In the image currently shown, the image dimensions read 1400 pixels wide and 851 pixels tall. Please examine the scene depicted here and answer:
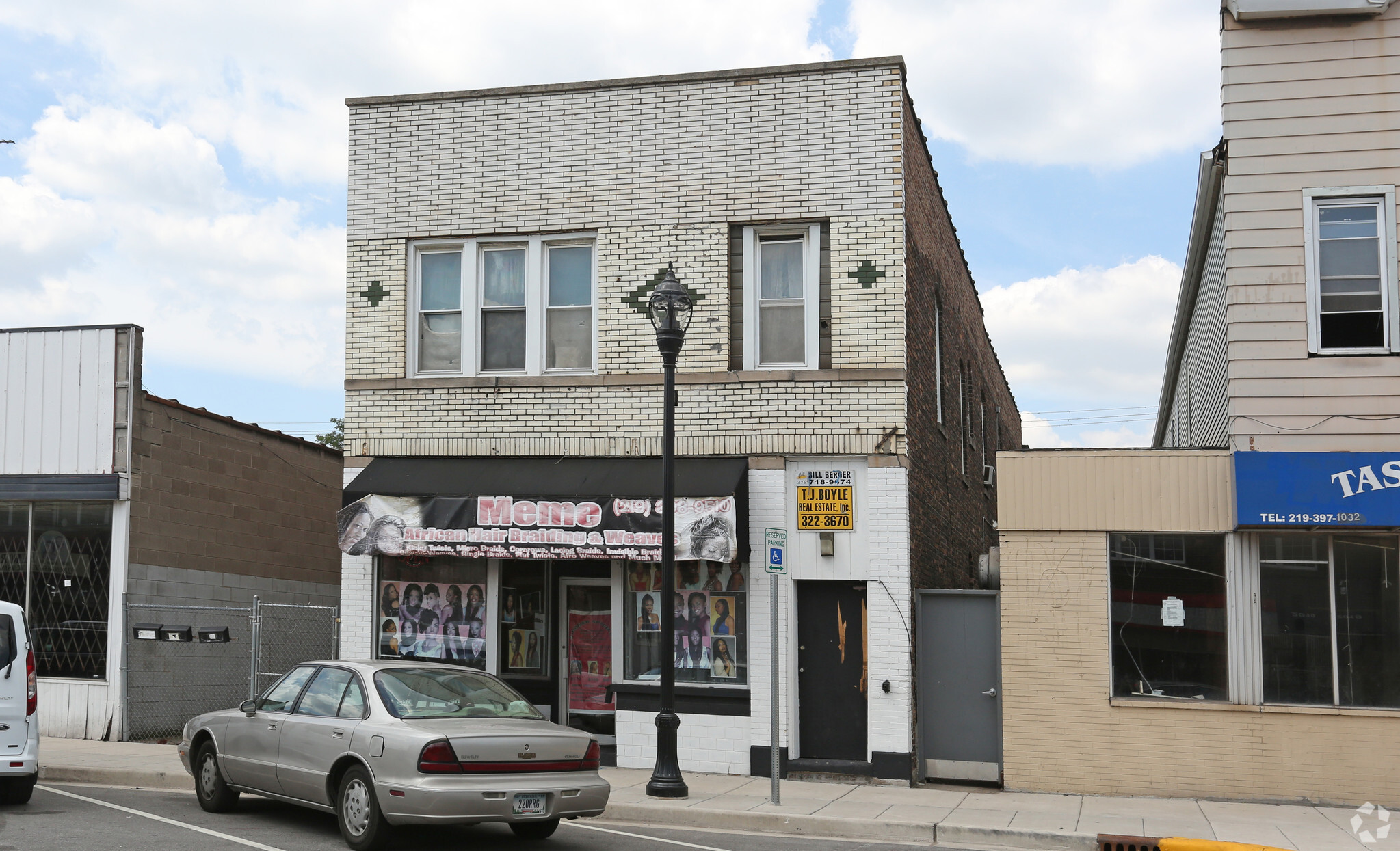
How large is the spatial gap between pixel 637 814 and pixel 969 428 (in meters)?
11.2

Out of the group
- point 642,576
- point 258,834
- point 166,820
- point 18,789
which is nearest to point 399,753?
point 258,834

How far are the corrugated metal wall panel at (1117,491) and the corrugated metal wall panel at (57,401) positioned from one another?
10802mm

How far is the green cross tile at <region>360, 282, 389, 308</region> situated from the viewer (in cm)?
1516

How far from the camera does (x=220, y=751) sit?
34.3ft

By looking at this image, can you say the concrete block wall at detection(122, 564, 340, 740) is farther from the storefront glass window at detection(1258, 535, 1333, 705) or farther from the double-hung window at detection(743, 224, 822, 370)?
the storefront glass window at detection(1258, 535, 1333, 705)

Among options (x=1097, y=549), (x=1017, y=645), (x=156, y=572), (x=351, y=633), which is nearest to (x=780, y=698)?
(x=1017, y=645)

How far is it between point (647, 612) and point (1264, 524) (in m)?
6.42

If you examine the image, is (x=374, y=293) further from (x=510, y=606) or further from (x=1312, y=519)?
(x=1312, y=519)

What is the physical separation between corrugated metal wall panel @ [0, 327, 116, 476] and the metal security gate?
79.7 inches

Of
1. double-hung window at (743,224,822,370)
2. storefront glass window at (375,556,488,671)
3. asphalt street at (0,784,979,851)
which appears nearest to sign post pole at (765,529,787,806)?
asphalt street at (0,784,979,851)

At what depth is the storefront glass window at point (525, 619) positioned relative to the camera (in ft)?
48.3

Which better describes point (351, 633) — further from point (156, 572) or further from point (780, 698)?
point (780, 698)

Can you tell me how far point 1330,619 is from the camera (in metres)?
12.2

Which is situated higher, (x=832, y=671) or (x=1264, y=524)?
(x=1264, y=524)
